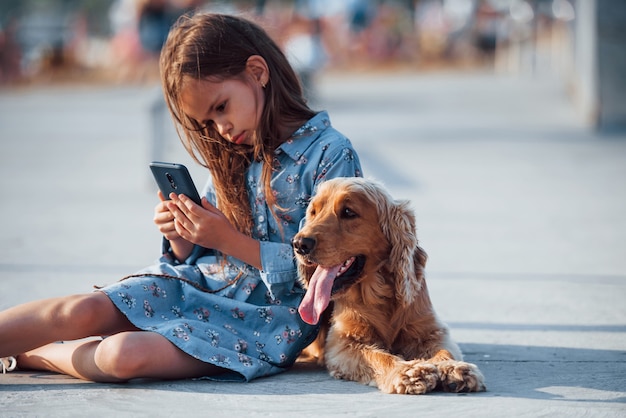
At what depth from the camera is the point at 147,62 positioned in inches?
973

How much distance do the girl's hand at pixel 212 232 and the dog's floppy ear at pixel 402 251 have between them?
0.57 m

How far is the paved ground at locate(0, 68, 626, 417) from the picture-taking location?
3.86 metres

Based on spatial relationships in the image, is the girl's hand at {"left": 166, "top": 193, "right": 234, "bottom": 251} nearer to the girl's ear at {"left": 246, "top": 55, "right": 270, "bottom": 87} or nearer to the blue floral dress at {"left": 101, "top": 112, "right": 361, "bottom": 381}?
the blue floral dress at {"left": 101, "top": 112, "right": 361, "bottom": 381}

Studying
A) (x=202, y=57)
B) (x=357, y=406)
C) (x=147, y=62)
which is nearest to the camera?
(x=357, y=406)

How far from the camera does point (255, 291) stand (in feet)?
14.4

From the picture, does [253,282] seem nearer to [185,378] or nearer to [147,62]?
[185,378]

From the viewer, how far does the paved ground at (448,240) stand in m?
3.86

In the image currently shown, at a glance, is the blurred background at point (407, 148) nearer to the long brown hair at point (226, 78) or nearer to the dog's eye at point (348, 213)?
the long brown hair at point (226, 78)

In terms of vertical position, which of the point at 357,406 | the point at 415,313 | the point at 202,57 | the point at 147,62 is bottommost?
the point at 357,406

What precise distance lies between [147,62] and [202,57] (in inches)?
825

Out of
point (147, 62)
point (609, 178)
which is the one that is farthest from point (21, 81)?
point (609, 178)

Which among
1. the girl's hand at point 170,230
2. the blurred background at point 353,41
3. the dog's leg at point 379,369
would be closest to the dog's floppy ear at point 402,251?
the dog's leg at point 379,369

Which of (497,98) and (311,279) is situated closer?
(311,279)

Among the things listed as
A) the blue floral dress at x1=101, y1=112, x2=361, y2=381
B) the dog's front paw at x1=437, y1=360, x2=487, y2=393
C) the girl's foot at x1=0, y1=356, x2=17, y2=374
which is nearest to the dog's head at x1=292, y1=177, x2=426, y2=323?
the blue floral dress at x1=101, y1=112, x2=361, y2=381
